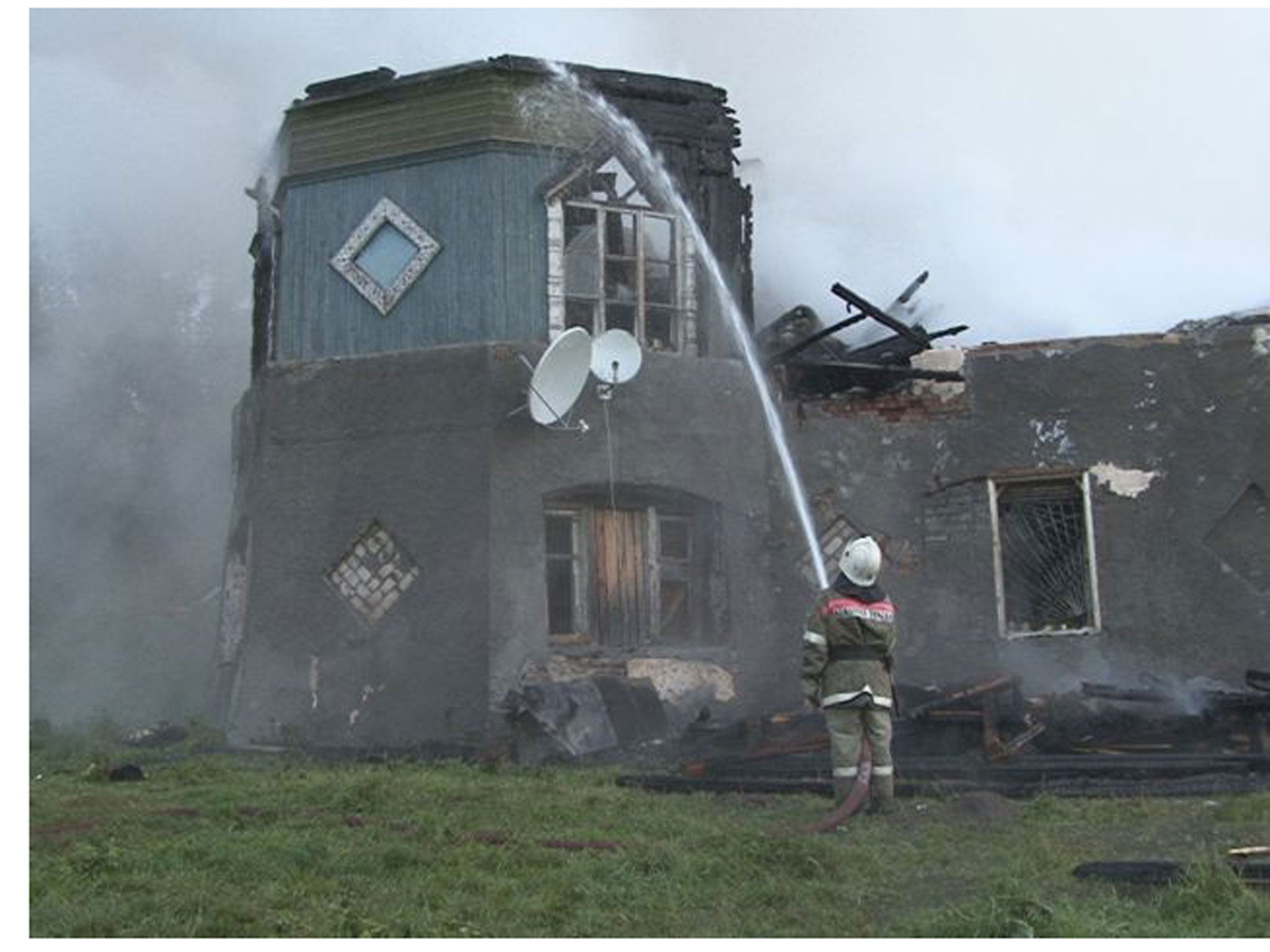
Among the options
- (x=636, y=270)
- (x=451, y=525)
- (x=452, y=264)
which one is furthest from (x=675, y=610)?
(x=452, y=264)

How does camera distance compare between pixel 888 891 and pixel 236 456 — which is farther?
pixel 236 456

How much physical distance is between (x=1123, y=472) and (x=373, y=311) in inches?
272

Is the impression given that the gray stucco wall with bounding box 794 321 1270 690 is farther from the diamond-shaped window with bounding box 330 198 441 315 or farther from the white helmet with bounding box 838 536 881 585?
the white helmet with bounding box 838 536 881 585

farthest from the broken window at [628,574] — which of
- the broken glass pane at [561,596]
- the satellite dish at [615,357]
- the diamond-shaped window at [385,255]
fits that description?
the diamond-shaped window at [385,255]

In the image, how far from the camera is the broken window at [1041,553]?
15906mm

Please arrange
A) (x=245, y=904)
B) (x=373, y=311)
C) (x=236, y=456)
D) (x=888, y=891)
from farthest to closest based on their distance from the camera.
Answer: (x=236, y=456) < (x=373, y=311) < (x=888, y=891) < (x=245, y=904)

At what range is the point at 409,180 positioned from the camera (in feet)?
52.3

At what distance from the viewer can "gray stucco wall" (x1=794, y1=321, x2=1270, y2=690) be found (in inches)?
608

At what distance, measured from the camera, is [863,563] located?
34.2ft

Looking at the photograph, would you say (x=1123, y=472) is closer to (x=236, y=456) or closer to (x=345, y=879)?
(x=236, y=456)

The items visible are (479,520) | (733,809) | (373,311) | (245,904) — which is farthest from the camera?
(373,311)

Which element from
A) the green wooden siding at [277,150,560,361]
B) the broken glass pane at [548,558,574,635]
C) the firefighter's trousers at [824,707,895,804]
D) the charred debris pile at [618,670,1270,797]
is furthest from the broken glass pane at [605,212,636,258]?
the firefighter's trousers at [824,707,895,804]

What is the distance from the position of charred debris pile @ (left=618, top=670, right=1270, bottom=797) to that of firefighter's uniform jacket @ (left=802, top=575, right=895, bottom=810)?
538 millimetres

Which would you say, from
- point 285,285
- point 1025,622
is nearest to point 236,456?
point 285,285
